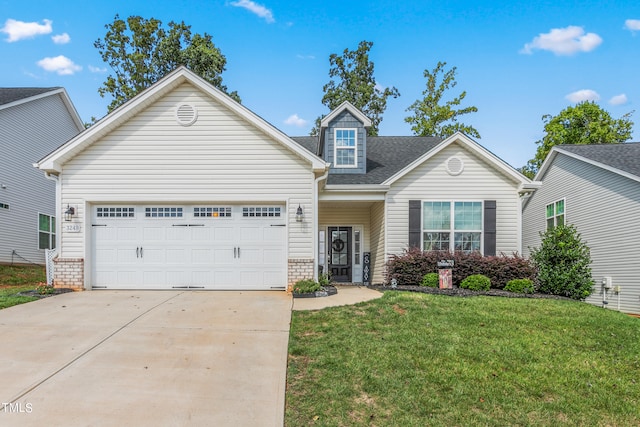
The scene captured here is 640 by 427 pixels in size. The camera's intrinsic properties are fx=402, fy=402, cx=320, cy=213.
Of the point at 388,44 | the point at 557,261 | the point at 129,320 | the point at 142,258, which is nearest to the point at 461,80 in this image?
the point at 388,44

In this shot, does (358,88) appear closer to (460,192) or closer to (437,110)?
(437,110)

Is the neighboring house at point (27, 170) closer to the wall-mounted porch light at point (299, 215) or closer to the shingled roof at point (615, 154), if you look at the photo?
the wall-mounted porch light at point (299, 215)

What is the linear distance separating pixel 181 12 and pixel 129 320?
81.0 ft

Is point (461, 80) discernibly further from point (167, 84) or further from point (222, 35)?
point (167, 84)

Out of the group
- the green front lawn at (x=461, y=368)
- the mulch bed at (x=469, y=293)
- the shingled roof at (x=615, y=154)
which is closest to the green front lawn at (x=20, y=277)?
the green front lawn at (x=461, y=368)

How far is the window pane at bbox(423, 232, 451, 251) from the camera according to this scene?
40.1ft

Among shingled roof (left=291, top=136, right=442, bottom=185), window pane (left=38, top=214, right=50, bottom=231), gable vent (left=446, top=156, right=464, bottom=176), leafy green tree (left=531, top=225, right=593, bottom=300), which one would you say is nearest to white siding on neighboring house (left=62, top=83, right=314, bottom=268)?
shingled roof (left=291, top=136, right=442, bottom=185)

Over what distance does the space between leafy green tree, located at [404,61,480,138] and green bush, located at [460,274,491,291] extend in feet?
53.5

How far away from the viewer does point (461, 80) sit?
1025 inches

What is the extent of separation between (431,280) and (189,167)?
283 inches

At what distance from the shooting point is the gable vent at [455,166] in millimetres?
12383

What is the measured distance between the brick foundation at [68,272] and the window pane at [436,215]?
9.53 meters

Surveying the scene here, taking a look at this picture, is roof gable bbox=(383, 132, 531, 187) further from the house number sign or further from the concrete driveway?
the house number sign

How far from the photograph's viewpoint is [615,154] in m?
13.0
